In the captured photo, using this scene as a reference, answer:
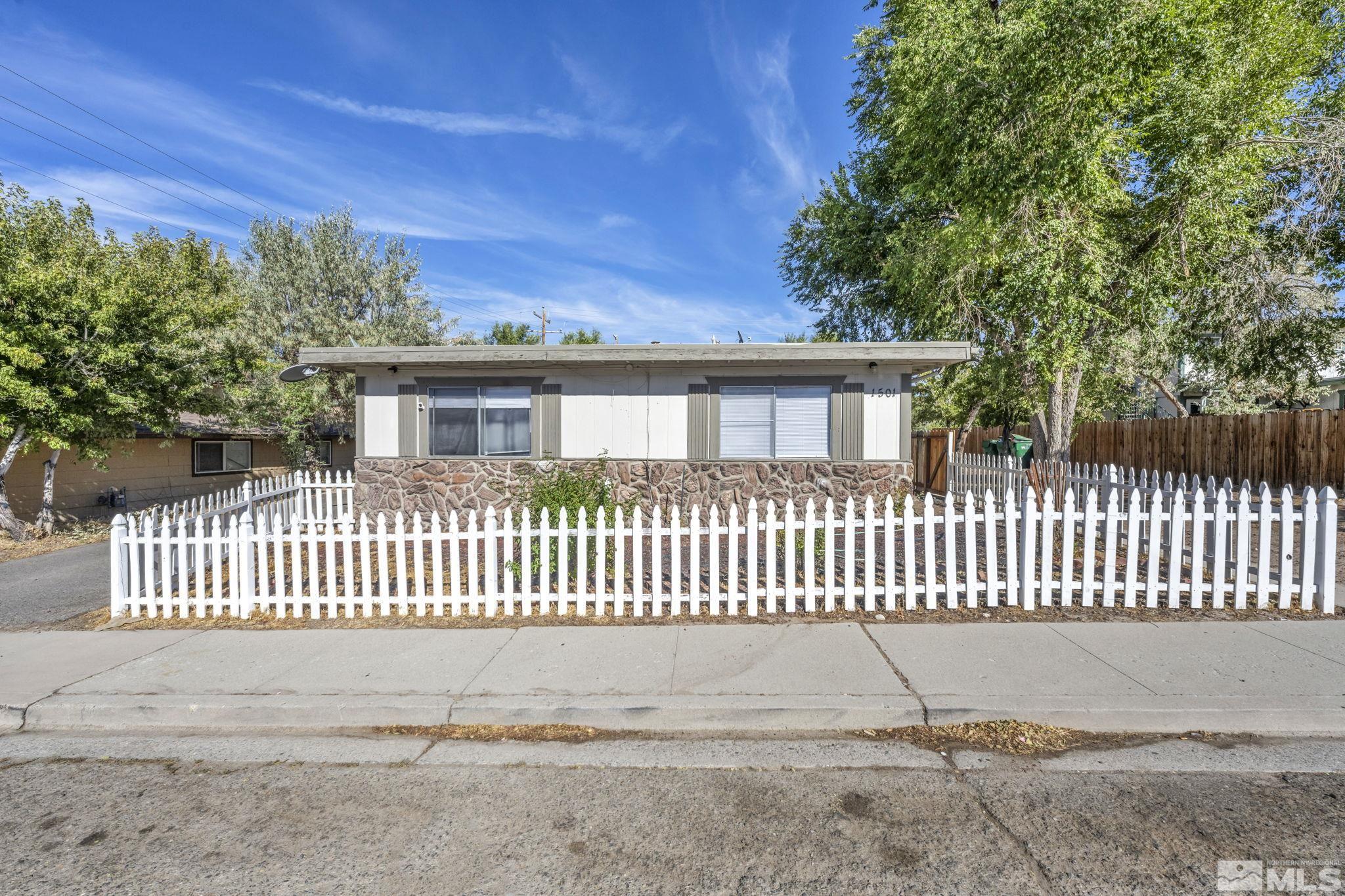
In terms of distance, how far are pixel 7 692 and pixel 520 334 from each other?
36.1m

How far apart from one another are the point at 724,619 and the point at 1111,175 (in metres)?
9.39

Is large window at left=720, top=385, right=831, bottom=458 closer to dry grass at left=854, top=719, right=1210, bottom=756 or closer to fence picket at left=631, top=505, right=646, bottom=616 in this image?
fence picket at left=631, top=505, right=646, bottom=616

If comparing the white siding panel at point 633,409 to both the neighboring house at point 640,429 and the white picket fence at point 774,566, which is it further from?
the white picket fence at point 774,566

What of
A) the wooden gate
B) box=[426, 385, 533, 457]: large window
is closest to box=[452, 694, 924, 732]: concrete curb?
box=[426, 385, 533, 457]: large window

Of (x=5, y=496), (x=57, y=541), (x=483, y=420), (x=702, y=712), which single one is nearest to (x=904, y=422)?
(x=483, y=420)

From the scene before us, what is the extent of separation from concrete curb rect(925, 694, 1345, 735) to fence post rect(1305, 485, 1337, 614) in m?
2.28

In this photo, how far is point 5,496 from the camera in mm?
10344

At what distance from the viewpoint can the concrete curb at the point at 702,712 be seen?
3770mm

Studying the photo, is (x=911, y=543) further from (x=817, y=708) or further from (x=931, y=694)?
(x=817, y=708)

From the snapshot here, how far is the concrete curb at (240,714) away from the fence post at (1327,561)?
24.2ft

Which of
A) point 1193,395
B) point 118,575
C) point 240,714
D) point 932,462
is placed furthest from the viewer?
point 1193,395

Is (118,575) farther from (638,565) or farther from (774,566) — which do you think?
(774,566)

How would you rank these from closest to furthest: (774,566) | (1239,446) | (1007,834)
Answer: (1007,834) < (774,566) < (1239,446)

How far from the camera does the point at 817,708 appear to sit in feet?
12.4
